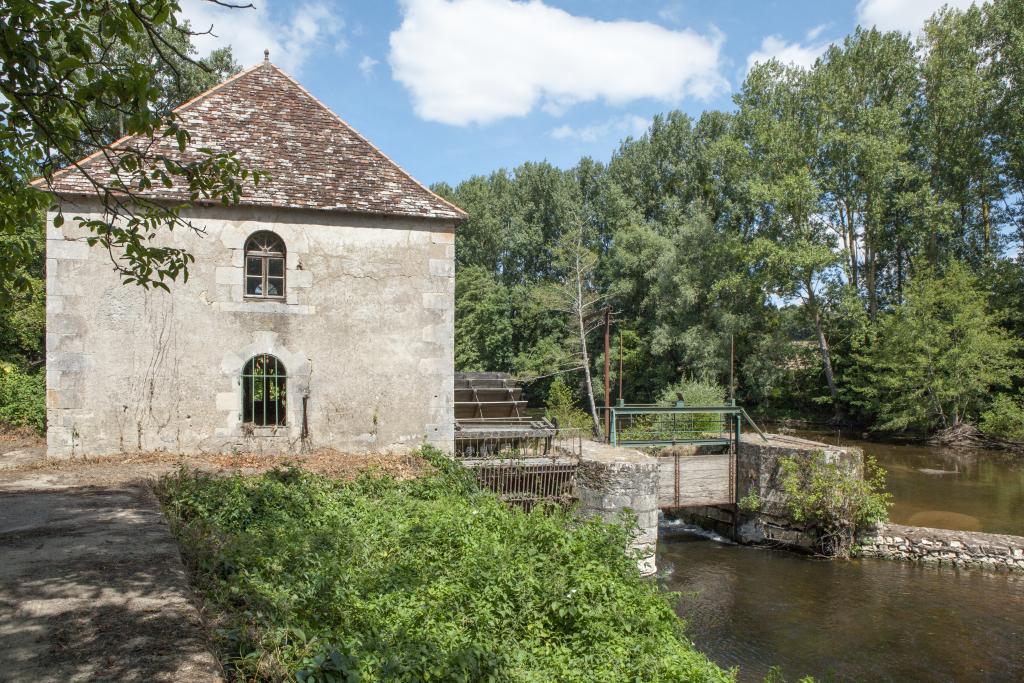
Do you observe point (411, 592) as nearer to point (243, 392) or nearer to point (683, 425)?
point (243, 392)

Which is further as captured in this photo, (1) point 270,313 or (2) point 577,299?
(2) point 577,299

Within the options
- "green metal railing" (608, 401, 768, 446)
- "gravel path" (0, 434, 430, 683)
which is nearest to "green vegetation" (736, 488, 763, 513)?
"green metal railing" (608, 401, 768, 446)

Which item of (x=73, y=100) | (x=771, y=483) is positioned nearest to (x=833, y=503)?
(x=771, y=483)

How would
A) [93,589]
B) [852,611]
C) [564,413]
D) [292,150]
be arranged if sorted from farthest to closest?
1. [564,413]
2. [292,150]
3. [852,611]
4. [93,589]

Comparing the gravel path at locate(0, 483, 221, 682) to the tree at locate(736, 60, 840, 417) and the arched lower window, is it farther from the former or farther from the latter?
the tree at locate(736, 60, 840, 417)

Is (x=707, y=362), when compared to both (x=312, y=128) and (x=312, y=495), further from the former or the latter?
(x=312, y=495)

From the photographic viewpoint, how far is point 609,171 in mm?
40531

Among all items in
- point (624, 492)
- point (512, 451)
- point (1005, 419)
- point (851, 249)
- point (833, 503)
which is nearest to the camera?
point (624, 492)

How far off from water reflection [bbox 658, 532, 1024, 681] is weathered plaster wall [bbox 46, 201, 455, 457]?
17.2 feet

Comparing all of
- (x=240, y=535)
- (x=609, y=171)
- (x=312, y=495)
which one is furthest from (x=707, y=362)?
(x=240, y=535)

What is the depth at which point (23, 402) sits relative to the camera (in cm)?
1402

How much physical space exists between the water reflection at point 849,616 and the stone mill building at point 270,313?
5.31m

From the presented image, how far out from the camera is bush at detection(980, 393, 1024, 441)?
2280cm

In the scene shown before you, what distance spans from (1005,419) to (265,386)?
24175 mm
